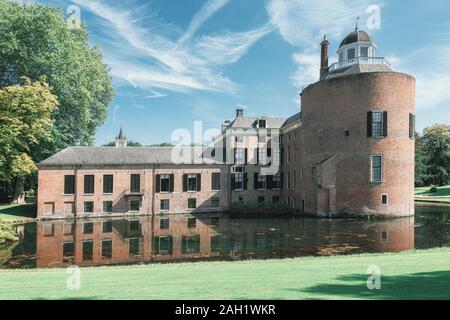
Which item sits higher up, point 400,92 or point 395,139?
point 400,92

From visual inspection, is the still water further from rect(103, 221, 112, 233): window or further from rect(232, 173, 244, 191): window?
rect(232, 173, 244, 191): window

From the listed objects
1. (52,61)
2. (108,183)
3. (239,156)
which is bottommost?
(108,183)

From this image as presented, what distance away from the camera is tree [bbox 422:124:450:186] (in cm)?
7112

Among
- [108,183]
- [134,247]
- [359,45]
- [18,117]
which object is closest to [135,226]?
[134,247]

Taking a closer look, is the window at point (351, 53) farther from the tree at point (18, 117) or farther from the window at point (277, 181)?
the tree at point (18, 117)

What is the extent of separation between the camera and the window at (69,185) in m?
30.5

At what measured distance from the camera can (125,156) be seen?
33406mm

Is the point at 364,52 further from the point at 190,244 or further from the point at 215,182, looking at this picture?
the point at 190,244

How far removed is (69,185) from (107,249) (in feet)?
54.6

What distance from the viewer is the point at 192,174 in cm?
3475

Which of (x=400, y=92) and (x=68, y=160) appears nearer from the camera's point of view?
(x=400, y=92)
